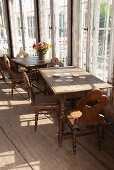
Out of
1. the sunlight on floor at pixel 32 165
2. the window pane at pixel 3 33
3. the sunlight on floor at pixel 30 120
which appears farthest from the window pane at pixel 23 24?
the sunlight on floor at pixel 32 165

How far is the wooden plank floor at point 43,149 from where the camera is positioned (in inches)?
107

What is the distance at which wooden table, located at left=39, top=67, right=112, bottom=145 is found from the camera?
2.98 meters

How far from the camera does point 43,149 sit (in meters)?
3.03

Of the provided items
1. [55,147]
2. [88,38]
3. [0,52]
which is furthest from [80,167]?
[0,52]

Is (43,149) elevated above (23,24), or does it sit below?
below

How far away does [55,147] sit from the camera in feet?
10.1

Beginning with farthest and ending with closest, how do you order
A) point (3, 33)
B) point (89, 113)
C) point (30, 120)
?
point (3, 33)
point (30, 120)
point (89, 113)

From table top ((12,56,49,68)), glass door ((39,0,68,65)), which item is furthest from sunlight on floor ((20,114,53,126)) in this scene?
glass door ((39,0,68,65))

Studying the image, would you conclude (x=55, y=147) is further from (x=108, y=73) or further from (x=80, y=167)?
(x=108, y=73)

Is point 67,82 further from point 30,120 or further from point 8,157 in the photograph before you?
point 8,157

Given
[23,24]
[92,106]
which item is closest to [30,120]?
[92,106]

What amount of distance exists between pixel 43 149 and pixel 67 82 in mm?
1012

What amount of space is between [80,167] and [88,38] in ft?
7.72

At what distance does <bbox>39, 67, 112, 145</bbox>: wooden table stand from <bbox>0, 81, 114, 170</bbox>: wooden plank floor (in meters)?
0.26
